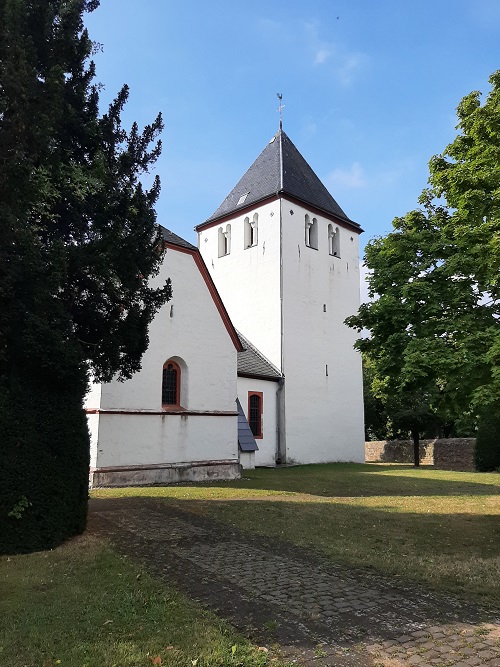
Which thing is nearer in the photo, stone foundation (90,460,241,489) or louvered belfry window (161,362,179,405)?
stone foundation (90,460,241,489)

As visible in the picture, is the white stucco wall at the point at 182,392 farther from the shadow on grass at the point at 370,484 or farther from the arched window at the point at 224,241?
the arched window at the point at 224,241

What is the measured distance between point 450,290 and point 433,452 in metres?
26.9

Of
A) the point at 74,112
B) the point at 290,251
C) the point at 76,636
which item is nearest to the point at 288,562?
the point at 76,636

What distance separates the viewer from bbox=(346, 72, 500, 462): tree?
9195mm

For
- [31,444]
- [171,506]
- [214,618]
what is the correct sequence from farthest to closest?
[171,506] → [31,444] → [214,618]

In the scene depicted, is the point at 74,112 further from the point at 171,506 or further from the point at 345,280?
the point at 345,280

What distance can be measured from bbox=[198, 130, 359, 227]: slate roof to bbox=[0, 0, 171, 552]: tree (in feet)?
70.1

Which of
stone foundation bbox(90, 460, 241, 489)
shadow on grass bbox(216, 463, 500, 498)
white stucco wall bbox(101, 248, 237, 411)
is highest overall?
white stucco wall bbox(101, 248, 237, 411)

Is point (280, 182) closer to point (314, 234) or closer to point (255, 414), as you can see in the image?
point (314, 234)

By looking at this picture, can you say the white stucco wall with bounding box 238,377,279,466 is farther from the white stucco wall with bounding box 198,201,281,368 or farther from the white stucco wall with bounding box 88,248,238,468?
the white stucco wall with bounding box 88,248,238,468

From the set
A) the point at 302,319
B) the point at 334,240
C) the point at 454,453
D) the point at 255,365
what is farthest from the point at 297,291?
the point at 454,453

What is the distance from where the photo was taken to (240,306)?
31.7 meters

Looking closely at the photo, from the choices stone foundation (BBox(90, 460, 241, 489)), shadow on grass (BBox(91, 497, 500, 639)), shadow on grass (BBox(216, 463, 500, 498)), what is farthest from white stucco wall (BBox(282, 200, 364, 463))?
shadow on grass (BBox(91, 497, 500, 639))

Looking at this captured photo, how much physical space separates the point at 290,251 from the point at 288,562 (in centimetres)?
2438
